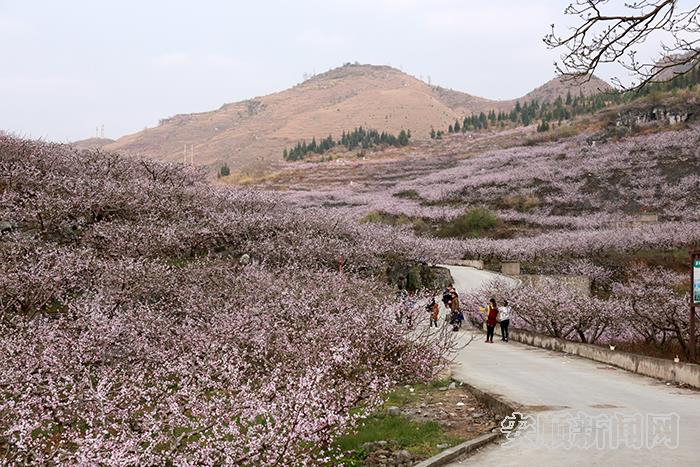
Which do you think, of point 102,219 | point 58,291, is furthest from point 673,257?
point 58,291

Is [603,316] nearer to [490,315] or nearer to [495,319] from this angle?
[495,319]

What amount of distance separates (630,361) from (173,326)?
10.8 m

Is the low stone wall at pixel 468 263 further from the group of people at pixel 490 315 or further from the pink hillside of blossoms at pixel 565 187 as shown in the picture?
the group of people at pixel 490 315

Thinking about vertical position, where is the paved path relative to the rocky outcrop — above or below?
below

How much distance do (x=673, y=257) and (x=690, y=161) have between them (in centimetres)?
3255

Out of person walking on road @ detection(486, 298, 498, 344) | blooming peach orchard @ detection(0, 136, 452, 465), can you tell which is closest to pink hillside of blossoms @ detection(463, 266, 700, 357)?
person walking on road @ detection(486, 298, 498, 344)

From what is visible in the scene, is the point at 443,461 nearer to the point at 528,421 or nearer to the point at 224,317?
the point at 528,421

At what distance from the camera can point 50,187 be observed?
21.9 metres

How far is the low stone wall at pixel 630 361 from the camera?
42.5 ft

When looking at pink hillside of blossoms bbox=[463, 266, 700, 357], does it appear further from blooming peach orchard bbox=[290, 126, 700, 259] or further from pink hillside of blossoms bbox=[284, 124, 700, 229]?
pink hillside of blossoms bbox=[284, 124, 700, 229]

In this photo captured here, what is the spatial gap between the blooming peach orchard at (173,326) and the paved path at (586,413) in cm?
172

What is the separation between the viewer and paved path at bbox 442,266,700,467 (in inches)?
312

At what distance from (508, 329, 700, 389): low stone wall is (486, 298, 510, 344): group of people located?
983 mm

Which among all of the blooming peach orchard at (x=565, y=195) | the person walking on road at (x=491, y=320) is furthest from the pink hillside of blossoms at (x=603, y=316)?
the blooming peach orchard at (x=565, y=195)
